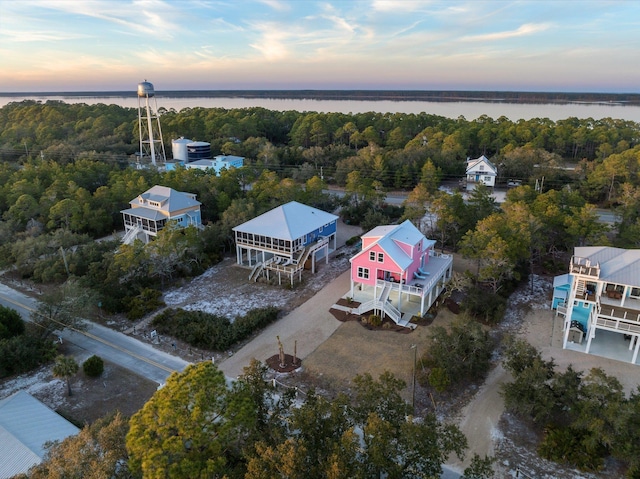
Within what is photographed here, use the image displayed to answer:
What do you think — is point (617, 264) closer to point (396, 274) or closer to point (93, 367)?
point (396, 274)

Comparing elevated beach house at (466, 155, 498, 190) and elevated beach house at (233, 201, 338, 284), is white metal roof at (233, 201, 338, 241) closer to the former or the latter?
elevated beach house at (233, 201, 338, 284)

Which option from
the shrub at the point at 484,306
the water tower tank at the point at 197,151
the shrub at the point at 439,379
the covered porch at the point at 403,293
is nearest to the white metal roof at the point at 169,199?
the covered porch at the point at 403,293

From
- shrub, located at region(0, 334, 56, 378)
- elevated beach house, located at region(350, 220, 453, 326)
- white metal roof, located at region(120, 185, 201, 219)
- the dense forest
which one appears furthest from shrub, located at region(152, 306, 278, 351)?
white metal roof, located at region(120, 185, 201, 219)

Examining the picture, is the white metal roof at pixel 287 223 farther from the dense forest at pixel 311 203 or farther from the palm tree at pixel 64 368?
the palm tree at pixel 64 368

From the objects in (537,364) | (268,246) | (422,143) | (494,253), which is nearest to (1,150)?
(268,246)

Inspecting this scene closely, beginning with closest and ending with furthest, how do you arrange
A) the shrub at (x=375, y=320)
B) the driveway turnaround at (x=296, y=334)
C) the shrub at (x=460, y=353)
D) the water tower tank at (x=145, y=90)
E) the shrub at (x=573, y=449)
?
1. the shrub at (x=573, y=449)
2. the shrub at (x=460, y=353)
3. the driveway turnaround at (x=296, y=334)
4. the shrub at (x=375, y=320)
5. the water tower tank at (x=145, y=90)

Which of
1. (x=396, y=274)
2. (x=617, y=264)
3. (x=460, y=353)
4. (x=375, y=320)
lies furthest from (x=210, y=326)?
(x=617, y=264)

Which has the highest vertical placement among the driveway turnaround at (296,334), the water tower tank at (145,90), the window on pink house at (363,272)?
the water tower tank at (145,90)
